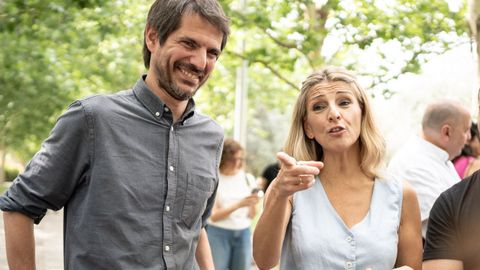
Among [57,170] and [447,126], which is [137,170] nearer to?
[57,170]

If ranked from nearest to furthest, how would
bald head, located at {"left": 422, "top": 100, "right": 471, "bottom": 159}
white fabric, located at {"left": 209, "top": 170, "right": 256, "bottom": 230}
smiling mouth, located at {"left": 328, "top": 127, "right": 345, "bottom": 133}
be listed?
smiling mouth, located at {"left": 328, "top": 127, "right": 345, "bottom": 133} → bald head, located at {"left": 422, "top": 100, "right": 471, "bottom": 159} → white fabric, located at {"left": 209, "top": 170, "right": 256, "bottom": 230}

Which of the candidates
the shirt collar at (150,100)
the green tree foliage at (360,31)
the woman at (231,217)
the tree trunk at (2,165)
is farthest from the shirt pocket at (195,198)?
the tree trunk at (2,165)

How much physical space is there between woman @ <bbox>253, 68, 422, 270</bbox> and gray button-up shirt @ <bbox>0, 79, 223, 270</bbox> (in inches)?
15.3

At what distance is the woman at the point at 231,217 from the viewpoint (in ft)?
24.2

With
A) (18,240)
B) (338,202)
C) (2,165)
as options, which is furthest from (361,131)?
(2,165)

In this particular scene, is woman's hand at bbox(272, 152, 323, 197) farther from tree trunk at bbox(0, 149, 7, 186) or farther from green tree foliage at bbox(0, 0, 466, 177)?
tree trunk at bbox(0, 149, 7, 186)

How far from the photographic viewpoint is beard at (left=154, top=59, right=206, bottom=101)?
263cm

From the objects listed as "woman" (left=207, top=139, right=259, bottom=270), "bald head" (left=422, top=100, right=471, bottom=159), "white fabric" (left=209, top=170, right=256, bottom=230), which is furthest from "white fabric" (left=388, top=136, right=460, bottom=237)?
"white fabric" (left=209, top=170, right=256, bottom=230)

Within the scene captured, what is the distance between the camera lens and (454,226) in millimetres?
2588

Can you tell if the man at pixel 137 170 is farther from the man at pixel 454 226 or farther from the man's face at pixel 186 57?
the man at pixel 454 226

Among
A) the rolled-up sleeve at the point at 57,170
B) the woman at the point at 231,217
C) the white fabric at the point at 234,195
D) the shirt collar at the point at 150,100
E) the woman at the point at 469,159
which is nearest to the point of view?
the rolled-up sleeve at the point at 57,170

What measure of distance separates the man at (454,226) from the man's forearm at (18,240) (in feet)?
4.58

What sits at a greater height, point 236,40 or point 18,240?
point 236,40

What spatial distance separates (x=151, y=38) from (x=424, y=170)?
256 centimetres
